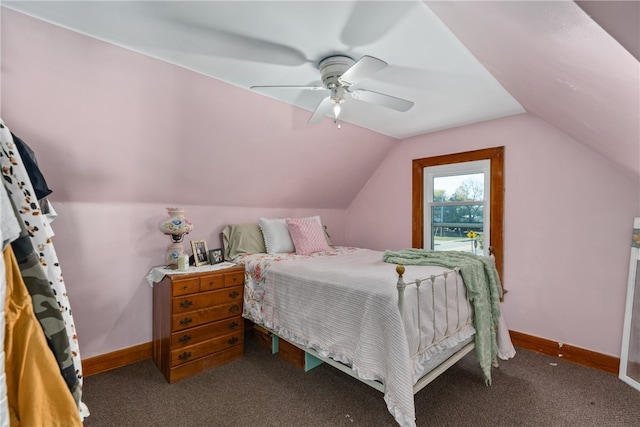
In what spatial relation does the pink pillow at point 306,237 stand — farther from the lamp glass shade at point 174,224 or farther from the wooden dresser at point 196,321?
the lamp glass shade at point 174,224

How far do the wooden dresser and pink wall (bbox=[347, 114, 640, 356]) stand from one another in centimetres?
270

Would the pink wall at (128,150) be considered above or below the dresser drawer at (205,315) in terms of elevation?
above

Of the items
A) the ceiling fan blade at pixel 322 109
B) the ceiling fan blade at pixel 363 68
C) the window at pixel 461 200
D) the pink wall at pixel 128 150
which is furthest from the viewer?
the window at pixel 461 200

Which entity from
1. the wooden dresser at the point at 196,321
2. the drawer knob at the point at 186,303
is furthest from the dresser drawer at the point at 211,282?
the drawer knob at the point at 186,303

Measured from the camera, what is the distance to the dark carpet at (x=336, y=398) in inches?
73.1

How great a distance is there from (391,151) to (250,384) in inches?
124

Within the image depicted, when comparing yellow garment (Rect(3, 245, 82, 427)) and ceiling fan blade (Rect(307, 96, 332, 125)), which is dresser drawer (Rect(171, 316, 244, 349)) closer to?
yellow garment (Rect(3, 245, 82, 427))

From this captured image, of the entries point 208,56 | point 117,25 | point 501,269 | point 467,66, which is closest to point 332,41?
point 208,56

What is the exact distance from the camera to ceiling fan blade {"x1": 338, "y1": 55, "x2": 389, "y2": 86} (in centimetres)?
146

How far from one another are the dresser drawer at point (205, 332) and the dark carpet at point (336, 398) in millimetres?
271

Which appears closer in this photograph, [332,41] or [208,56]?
[332,41]

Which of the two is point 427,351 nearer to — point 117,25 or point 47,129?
point 117,25

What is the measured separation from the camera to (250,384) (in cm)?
224

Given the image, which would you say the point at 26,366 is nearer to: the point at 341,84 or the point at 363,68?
the point at 363,68
